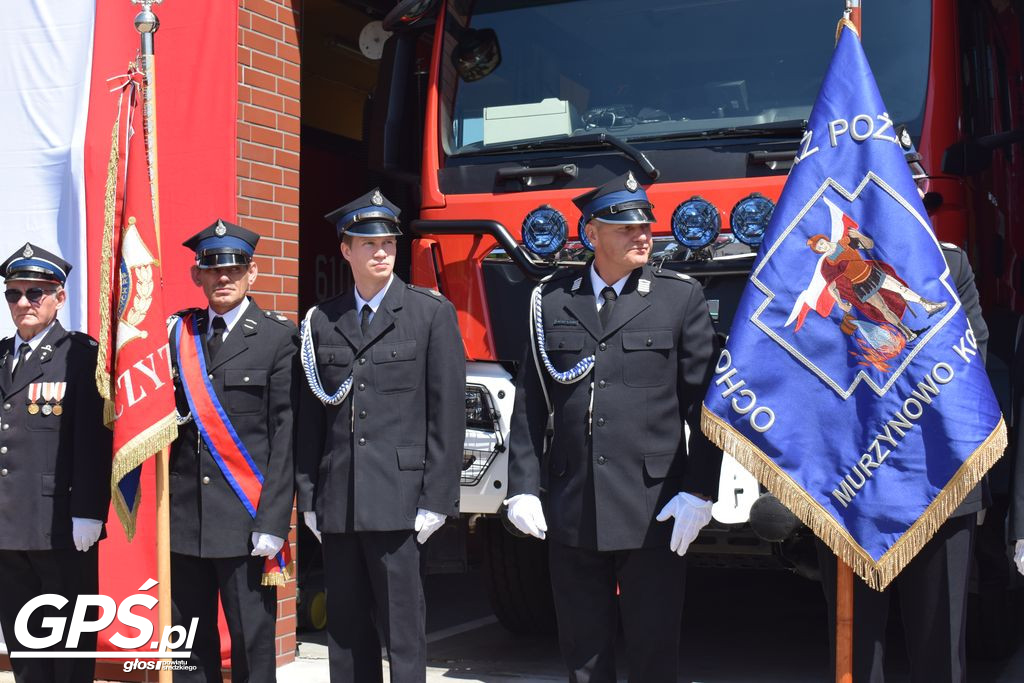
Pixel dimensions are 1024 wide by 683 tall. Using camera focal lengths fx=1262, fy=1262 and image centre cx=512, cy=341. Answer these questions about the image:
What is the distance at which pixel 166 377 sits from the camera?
4398 millimetres

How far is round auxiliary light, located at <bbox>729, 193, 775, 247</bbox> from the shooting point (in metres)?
4.77

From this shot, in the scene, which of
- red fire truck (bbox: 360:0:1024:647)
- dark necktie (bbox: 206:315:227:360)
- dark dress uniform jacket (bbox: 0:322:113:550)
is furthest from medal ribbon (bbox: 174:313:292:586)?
red fire truck (bbox: 360:0:1024:647)

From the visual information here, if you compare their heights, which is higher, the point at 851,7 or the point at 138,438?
the point at 851,7

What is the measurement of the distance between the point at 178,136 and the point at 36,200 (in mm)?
750

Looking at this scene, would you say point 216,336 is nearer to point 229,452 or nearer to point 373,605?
point 229,452

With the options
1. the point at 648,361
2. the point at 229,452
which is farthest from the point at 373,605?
the point at 648,361

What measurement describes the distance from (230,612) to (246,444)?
576 millimetres

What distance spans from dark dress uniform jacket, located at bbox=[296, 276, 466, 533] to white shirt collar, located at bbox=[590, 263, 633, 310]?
21.0 inches

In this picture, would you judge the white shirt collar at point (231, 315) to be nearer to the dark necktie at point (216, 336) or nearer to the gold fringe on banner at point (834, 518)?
the dark necktie at point (216, 336)

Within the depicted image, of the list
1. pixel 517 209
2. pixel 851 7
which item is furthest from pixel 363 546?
pixel 851 7

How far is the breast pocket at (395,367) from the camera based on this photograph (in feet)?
13.7

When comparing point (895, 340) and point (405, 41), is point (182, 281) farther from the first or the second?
point (895, 340)

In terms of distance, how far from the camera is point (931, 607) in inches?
143

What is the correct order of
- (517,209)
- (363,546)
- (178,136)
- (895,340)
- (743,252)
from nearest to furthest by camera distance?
1. (895,340)
2. (363,546)
3. (743,252)
4. (517,209)
5. (178,136)
